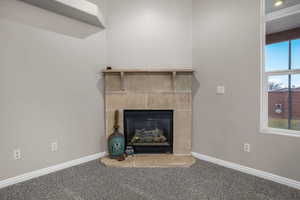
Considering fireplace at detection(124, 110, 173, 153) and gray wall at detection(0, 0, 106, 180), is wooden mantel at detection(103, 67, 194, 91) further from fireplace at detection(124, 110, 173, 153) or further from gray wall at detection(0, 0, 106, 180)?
fireplace at detection(124, 110, 173, 153)

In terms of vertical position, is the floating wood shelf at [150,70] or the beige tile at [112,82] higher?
the floating wood shelf at [150,70]

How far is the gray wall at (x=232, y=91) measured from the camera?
2.18 meters

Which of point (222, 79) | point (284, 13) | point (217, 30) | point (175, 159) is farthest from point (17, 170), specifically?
point (284, 13)

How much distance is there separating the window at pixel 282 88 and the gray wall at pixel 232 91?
0.14 m

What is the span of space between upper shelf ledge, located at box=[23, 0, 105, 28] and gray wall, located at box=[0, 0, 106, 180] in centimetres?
9

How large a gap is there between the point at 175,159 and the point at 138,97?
1199mm

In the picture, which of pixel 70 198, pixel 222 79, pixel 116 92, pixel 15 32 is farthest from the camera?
pixel 116 92

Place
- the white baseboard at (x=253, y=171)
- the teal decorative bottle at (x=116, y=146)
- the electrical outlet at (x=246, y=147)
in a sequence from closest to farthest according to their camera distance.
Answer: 1. the white baseboard at (x=253, y=171)
2. the electrical outlet at (x=246, y=147)
3. the teal decorative bottle at (x=116, y=146)

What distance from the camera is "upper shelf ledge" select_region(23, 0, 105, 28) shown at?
7.27ft

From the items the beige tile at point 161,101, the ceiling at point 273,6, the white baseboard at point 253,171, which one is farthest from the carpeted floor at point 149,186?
the ceiling at point 273,6

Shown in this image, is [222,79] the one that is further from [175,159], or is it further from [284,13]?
[175,159]

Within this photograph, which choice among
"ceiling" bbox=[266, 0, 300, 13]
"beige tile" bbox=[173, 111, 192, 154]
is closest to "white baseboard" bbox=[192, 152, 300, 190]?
"beige tile" bbox=[173, 111, 192, 154]

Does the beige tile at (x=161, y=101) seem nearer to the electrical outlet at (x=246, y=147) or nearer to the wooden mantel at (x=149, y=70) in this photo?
the wooden mantel at (x=149, y=70)

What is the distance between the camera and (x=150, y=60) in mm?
3043
